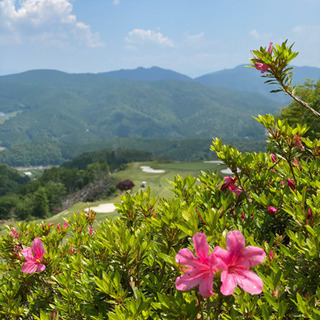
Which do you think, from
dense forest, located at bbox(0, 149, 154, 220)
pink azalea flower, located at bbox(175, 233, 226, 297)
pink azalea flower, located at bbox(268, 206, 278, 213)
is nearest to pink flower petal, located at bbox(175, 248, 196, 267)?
pink azalea flower, located at bbox(175, 233, 226, 297)

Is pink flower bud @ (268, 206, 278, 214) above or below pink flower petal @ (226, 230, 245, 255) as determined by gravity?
below

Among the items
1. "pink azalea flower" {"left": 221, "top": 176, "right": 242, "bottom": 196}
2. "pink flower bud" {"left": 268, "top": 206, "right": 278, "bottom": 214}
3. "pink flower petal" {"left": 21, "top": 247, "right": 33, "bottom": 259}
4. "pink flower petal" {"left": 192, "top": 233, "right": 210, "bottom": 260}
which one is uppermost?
"pink flower petal" {"left": 192, "top": 233, "right": 210, "bottom": 260}

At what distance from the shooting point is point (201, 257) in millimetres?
1005

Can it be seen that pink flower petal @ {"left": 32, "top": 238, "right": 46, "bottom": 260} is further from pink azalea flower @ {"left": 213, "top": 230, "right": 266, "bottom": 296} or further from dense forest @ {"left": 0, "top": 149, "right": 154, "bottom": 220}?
dense forest @ {"left": 0, "top": 149, "right": 154, "bottom": 220}

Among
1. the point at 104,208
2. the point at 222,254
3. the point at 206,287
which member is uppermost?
the point at 222,254

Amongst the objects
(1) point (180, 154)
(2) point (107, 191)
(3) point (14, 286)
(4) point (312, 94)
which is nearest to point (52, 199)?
(2) point (107, 191)

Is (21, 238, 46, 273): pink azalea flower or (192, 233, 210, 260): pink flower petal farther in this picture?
(21, 238, 46, 273): pink azalea flower

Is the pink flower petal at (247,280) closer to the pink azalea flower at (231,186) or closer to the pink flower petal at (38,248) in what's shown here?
the pink azalea flower at (231,186)

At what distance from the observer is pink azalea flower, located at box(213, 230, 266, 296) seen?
98 centimetres

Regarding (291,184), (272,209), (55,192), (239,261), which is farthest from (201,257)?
(55,192)

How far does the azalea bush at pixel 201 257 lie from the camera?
102cm

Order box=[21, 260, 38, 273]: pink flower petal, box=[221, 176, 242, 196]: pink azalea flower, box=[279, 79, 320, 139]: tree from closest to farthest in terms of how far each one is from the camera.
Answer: box=[21, 260, 38, 273]: pink flower petal < box=[221, 176, 242, 196]: pink azalea flower < box=[279, 79, 320, 139]: tree

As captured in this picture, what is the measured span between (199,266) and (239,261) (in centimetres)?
15

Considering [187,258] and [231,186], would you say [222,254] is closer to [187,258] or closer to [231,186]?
[187,258]
